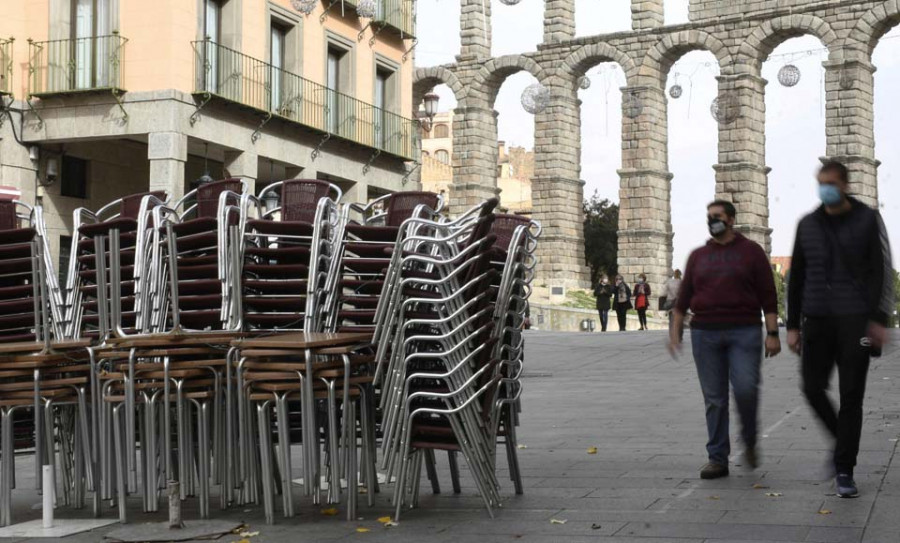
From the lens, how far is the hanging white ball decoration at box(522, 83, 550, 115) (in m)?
48.8

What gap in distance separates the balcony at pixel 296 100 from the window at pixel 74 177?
9.40 ft

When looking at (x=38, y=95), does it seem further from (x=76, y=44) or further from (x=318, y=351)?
(x=318, y=351)

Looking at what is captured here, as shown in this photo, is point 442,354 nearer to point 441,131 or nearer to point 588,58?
point 588,58

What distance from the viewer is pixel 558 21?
5166 centimetres

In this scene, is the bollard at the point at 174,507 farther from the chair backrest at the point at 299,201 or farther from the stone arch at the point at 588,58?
the stone arch at the point at 588,58

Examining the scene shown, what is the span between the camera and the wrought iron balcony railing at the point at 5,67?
22.7 m

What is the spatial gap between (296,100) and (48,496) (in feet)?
63.9

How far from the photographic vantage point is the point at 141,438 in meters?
7.28

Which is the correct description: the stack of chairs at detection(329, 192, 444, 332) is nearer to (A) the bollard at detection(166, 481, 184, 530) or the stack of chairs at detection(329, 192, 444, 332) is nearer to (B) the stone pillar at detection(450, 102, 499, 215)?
(A) the bollard at detection(166, 481, 184, 530)

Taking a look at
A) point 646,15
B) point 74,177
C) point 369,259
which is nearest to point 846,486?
point 369,259

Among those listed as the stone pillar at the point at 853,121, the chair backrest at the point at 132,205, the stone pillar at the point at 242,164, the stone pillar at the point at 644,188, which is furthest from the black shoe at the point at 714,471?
the stone pillar at the point at 644,188

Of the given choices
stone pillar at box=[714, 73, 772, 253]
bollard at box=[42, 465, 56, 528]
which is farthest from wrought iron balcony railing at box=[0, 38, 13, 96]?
stone pillar at box=[714, 73, 772, 253]

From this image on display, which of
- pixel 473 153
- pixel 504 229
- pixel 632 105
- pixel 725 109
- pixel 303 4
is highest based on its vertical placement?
pixel 632 105

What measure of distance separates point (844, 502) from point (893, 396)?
6.99 meters
